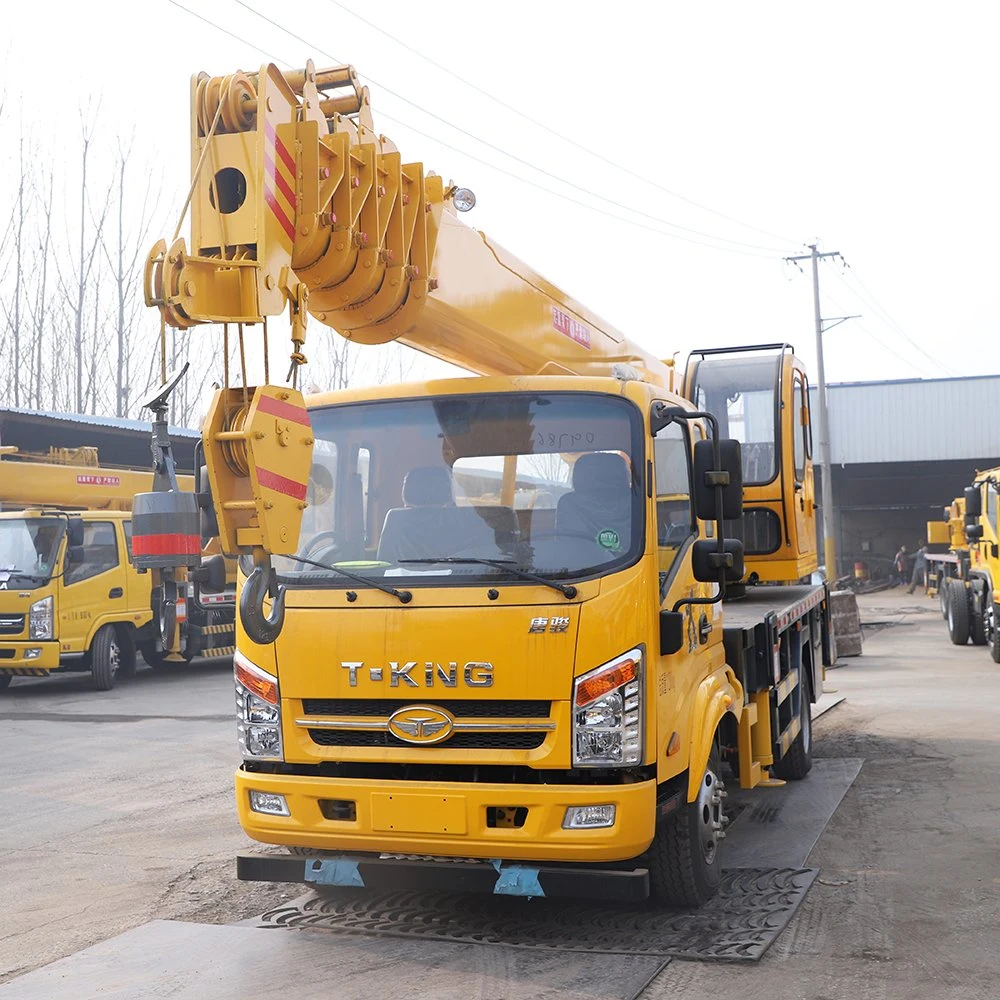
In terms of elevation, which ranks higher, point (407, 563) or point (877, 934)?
point (407, 563)

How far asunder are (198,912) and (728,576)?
284cm

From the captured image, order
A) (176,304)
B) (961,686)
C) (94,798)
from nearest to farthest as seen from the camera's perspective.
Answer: (176,304), (94,798), (961,686)

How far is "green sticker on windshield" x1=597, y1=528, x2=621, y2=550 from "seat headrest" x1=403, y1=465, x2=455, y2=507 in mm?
671

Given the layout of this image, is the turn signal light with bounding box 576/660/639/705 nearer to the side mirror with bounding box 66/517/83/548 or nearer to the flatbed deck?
the flatbed deck

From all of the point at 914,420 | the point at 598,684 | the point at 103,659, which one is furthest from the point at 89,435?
the point at 914,420

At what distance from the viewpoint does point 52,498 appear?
613 inches

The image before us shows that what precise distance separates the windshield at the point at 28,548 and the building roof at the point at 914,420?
2974cm

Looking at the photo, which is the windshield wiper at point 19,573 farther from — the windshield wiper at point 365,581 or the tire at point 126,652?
the windshield wiper at point 365,581

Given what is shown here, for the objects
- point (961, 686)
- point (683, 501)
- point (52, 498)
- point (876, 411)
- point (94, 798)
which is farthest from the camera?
point (876, 411)

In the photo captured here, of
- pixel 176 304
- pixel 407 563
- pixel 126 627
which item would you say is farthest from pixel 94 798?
pixel 126 627

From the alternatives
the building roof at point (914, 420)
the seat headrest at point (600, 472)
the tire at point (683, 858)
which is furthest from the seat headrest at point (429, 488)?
the building roof at point (914, 420)

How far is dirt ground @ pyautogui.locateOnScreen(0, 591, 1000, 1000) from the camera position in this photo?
14.9ft

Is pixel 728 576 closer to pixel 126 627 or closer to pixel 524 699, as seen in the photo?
pixel 524 699

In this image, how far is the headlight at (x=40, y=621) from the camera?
14.2 m
